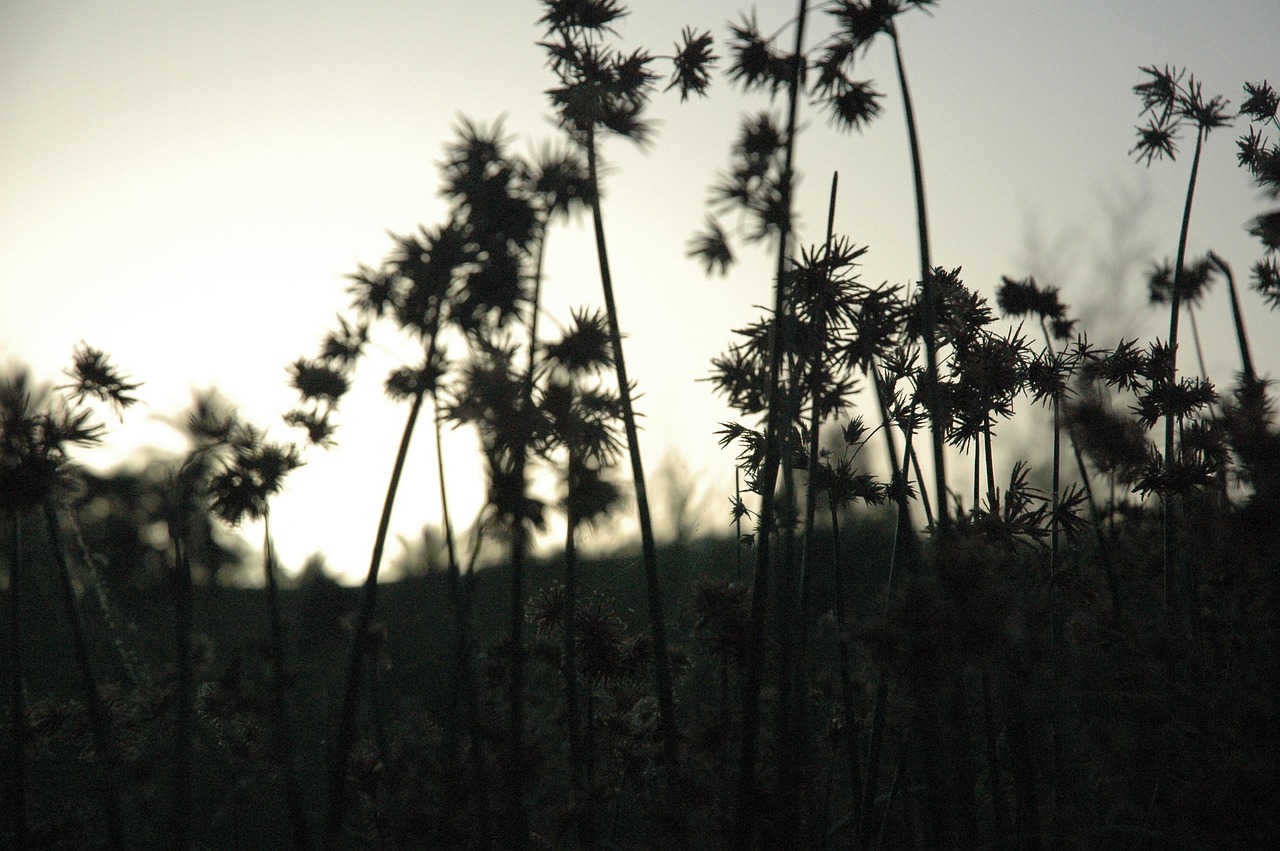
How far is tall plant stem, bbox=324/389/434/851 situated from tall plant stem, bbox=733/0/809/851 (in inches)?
101

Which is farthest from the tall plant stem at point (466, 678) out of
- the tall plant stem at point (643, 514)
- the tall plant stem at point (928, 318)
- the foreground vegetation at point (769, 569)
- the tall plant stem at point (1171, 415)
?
the tall plant stem at point (1171, 415)

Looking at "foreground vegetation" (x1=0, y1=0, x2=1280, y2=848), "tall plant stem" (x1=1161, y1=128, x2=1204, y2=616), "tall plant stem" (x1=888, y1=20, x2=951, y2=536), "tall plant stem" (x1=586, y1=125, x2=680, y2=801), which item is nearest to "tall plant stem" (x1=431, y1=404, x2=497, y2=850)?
"foreground vegetation" (x1=0, y1=0, x2=1280, y2=848)

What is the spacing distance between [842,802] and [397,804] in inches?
194

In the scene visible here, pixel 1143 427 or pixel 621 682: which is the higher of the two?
pixel 1143 427

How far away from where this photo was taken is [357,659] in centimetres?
570

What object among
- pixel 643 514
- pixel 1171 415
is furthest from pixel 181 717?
pixel 1171 415

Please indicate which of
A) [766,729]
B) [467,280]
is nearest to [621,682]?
[766,729]

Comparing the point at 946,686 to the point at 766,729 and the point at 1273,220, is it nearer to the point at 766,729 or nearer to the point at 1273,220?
the point at 766,729

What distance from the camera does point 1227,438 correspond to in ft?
17.7

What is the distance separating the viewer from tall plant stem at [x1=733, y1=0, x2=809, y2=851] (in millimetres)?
4543

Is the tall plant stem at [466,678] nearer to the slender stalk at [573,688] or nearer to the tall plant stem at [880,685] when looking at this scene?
the slender stalk at [573,688]

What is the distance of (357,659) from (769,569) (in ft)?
9.95

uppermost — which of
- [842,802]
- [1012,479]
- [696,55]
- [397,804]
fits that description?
[696,55]

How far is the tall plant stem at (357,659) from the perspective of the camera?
17.6 ft
